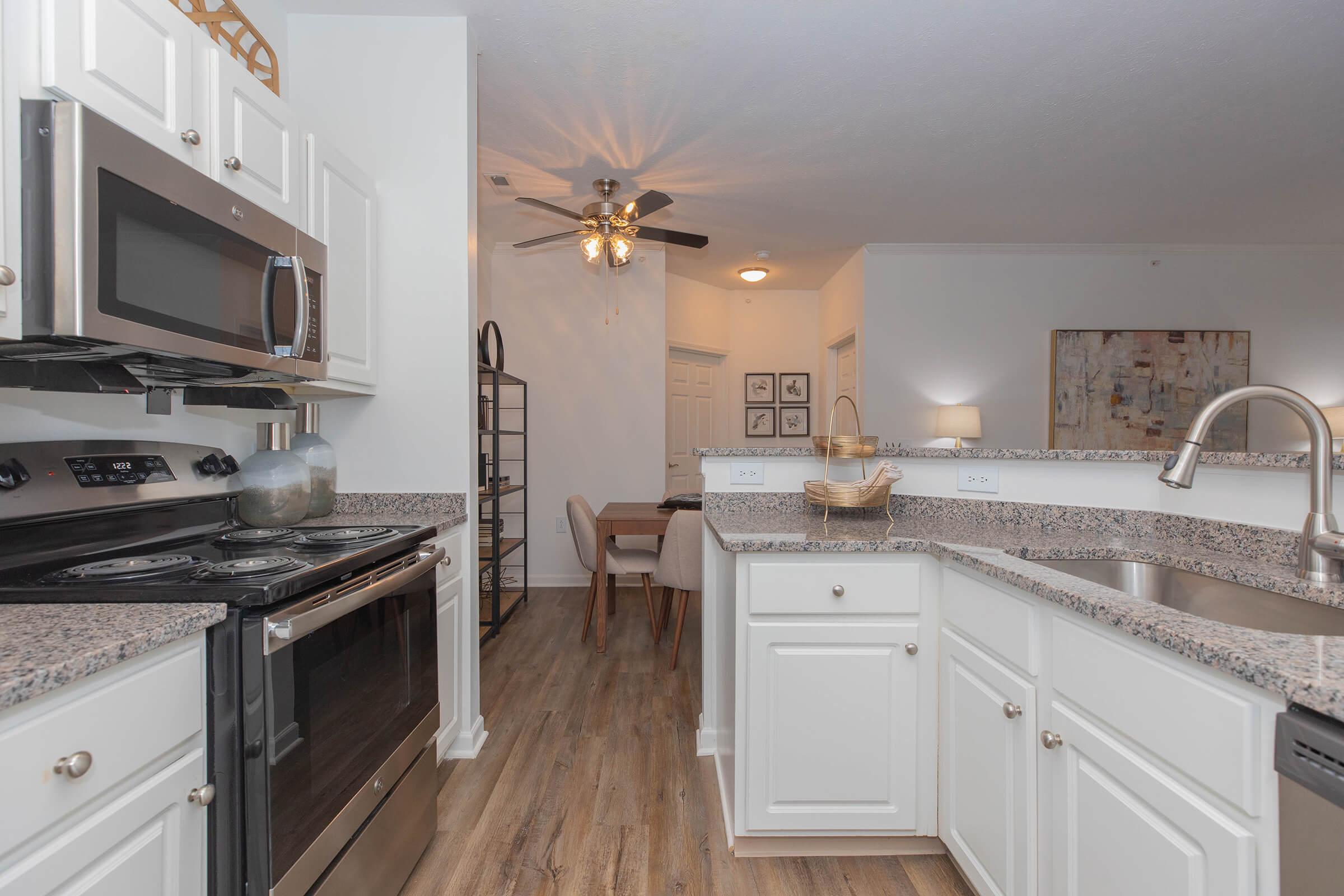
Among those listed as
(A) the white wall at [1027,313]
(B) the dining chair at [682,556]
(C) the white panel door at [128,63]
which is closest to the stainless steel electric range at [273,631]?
(C) the white panel door at [128,63]

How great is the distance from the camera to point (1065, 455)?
1845mm

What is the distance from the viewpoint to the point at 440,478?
228cm

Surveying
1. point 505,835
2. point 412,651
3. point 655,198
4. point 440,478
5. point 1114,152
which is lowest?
point 505,835

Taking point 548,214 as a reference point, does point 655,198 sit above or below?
below

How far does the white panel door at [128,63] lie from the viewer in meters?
1.08

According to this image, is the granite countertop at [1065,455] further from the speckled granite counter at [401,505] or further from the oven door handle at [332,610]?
the oven door handle at [332,610]

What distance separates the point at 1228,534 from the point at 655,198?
100 inches

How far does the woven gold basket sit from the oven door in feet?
3.95

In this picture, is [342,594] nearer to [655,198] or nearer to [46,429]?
[46,429]

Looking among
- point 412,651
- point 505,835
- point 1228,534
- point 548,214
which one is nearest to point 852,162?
point 548,214

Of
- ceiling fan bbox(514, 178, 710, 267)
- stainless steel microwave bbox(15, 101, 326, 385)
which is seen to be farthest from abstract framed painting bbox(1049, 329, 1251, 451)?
stainless steel microwave bbox(15, 101, 326, 385)

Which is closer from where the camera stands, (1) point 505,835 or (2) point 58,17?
(2) point 58,17

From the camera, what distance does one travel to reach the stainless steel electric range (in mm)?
1020

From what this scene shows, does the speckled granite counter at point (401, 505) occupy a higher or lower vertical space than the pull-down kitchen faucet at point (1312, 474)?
lower
